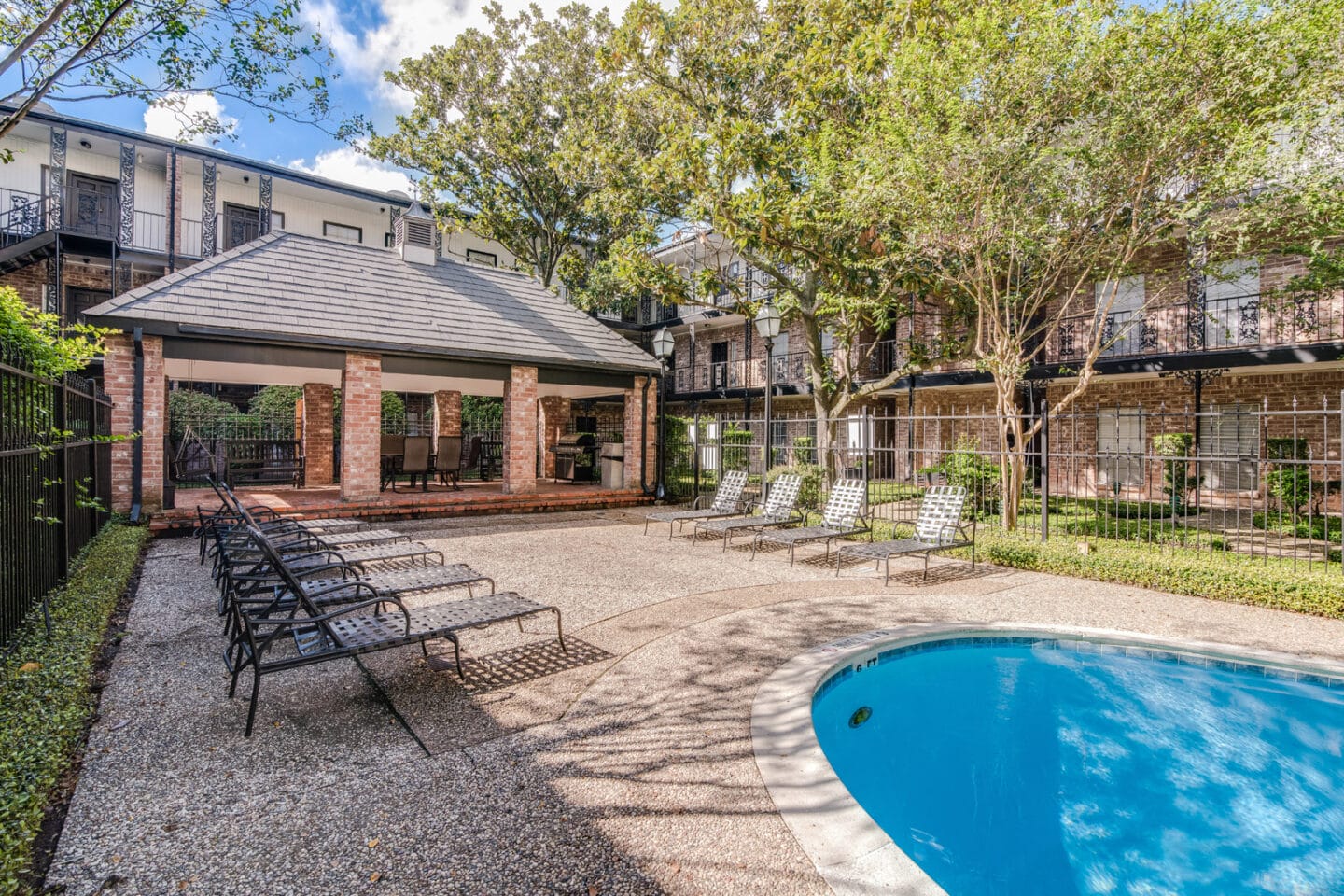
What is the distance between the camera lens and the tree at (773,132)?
10.9m

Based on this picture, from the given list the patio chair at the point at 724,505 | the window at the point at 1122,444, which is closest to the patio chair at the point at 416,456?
the patio chair at the point at 724,505

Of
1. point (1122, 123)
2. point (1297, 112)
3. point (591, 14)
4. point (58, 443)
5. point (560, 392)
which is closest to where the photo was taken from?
point (58, 443)

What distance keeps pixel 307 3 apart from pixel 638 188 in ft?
29.1

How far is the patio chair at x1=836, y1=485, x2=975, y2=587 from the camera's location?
24.9ft

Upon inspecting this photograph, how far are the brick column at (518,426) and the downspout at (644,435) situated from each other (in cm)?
282

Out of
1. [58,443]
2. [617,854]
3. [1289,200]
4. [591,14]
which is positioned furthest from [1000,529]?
[591,14]

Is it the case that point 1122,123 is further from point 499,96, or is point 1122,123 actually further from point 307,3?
point 499,96

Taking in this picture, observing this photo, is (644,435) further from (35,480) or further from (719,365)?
(35,480)

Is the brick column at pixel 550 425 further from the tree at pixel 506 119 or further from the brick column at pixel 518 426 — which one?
the brick column at pixel 518 426

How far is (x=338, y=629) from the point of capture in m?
4.06

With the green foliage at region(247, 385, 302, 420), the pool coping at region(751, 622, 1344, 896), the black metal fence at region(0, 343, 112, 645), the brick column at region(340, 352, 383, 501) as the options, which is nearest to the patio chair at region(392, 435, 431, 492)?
the brick column at region(340, 352, 383, 501)

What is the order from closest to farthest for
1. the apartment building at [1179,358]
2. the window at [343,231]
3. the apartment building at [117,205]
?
the apartment building at [1179,358] → the apartment building at [117,205] → the window at [343,231]

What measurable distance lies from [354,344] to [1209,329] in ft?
60.9

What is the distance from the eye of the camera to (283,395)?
19.9 m
